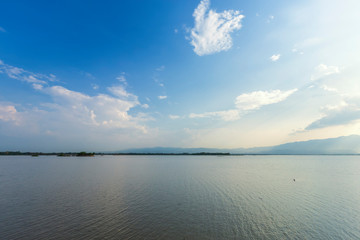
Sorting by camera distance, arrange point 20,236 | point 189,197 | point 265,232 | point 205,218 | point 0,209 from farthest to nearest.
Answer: point 189,197 < point 0,209 < point 205,218 < point 265,232 < point 20,236

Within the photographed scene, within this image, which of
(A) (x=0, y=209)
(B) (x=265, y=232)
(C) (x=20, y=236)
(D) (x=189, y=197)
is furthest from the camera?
(D) (x=189, y=197)

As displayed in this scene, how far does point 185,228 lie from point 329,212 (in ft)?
57.6

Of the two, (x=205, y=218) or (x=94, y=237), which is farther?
(x=205, y=218)

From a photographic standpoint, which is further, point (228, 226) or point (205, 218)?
point (205, 218)

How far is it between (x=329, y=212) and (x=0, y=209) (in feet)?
119

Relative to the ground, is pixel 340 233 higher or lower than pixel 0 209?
lower

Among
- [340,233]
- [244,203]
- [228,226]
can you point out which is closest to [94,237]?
[228,226]

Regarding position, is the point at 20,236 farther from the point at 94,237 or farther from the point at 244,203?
the point at 244,203

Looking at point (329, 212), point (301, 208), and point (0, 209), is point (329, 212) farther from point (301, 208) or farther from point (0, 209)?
point (0, 209)

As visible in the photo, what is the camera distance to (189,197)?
Result: 81.6 ft

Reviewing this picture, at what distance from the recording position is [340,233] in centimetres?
1503

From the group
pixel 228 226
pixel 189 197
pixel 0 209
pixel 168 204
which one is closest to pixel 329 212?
pixel 228 226

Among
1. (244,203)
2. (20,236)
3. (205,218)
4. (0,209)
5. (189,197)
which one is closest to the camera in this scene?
(20,236)

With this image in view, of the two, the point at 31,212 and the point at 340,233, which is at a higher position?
the point at 31,212
